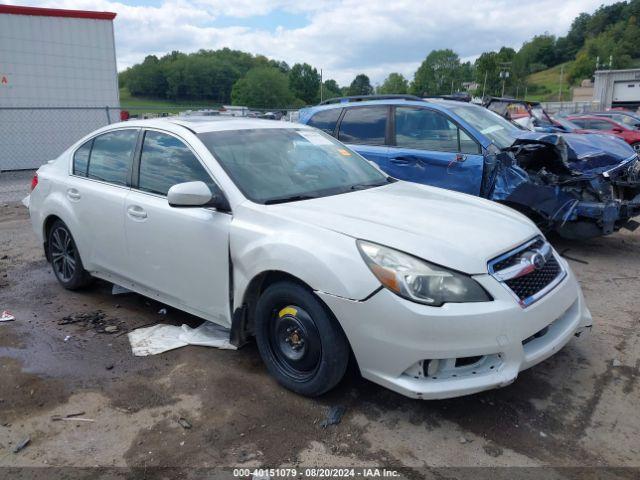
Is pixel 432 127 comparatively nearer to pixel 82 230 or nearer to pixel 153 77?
pixel 82 230

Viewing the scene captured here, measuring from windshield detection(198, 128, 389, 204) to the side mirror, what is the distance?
0.83 feet

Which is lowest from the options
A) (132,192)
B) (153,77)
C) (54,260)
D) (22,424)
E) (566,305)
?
(22,424)

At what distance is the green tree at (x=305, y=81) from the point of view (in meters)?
88.1

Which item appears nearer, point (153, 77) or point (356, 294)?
point (356, 294)

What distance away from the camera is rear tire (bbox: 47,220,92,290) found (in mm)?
4859

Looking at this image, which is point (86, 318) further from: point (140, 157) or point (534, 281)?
point (534, 281)

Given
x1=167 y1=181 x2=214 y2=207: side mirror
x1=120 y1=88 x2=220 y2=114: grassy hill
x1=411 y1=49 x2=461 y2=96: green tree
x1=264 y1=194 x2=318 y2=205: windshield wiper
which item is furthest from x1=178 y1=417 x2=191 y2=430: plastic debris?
x1=411 y1=49 x2=461 y2=96: green tree

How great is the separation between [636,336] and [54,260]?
17.1 feet

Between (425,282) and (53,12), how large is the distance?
14327 millimetres

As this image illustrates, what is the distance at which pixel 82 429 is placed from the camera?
2971 millimetres

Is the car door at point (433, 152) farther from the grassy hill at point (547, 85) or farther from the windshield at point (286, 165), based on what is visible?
the grassy hill at point (547, 85)

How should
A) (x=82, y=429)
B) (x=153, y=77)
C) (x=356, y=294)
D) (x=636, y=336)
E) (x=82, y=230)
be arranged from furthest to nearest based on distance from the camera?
(x=153, y=77) → (x=82, y=230) → (x=636, y=336) → (x=82, y=429) → (x=356, y=294)

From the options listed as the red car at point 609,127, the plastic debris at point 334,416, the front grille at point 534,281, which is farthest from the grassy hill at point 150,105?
the red car at point 609,127

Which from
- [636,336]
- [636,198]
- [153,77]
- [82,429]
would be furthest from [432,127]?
[153,77]
